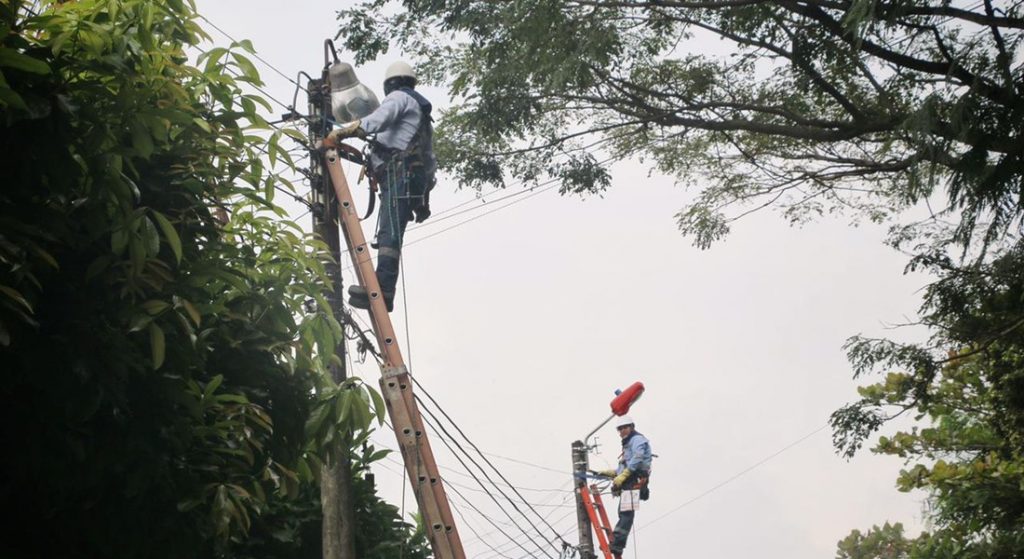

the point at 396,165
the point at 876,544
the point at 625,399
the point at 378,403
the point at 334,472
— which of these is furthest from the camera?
the point at 876,544

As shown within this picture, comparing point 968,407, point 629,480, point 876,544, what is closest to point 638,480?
point 629,480

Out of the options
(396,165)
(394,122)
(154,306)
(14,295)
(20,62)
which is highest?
(394,122)

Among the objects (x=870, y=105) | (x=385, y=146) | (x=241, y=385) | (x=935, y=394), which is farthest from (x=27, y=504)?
(x=935, y=394)

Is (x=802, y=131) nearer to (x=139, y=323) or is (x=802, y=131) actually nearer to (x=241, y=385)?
(x=241, y=385)

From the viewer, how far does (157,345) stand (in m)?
5.31

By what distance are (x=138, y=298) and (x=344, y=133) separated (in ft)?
13.5

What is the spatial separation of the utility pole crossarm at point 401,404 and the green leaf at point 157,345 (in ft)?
10.9

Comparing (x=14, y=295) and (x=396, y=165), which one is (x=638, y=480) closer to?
(x=396, y=165)

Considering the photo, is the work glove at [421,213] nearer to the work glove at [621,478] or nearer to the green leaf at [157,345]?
the green leaf at [157,345]

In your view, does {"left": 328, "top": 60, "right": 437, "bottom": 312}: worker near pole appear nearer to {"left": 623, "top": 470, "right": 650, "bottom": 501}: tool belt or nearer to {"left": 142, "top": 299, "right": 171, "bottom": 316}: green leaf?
{"left": 142, "top": 299, "right": 171, "bottom": 316}: green leaf

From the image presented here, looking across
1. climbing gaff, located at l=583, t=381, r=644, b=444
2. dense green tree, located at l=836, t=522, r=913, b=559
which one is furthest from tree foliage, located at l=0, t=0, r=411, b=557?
dense green tree, located at l=836, t=522, r=913, b=559

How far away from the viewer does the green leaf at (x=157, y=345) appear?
5.29 metres

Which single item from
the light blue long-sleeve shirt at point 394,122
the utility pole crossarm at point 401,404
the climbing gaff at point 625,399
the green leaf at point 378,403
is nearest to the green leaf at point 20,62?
the green leaf at point 378,403

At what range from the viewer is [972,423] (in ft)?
60.1
